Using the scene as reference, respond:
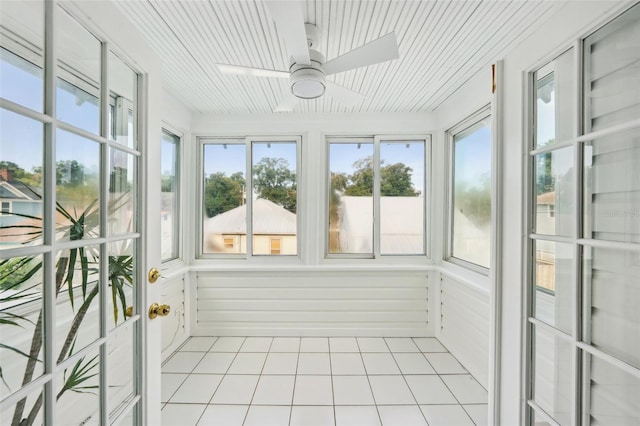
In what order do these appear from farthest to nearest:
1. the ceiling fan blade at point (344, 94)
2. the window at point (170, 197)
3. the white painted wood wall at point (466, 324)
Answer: the window at point (170, 197)
the white painted wood wall at point (466, 324)
the ceiling fan blade at point (344, 94)

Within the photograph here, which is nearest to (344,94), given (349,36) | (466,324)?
(349,36)

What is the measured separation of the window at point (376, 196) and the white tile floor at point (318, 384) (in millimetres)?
1010

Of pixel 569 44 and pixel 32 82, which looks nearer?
pixel 32 82

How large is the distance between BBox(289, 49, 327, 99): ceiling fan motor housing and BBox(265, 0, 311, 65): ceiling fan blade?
86mm

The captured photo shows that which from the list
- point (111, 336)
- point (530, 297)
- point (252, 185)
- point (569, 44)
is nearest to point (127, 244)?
point (111, 336)

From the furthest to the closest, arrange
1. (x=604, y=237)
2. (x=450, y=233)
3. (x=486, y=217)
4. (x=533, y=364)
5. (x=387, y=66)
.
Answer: (x=450, y=233)
(x=486, y=217)
(x=387, y=66)
(x=533, y=364)
(x=604, y=237)

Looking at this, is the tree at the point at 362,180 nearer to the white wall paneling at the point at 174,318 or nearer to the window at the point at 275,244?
the window at the point at 275,244

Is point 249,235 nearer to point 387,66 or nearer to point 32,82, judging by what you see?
point 387,66

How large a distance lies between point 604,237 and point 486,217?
150 cm

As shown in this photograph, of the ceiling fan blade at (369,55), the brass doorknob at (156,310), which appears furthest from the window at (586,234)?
the brass doorknob at (156,310)

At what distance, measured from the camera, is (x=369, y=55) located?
142 cm

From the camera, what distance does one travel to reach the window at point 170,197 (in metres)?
2.70

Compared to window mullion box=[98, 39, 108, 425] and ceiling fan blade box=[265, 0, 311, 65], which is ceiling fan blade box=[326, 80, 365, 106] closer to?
ceiling fan blade box=[265, 0, 311, 65]

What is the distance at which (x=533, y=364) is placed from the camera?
1.12 meters
